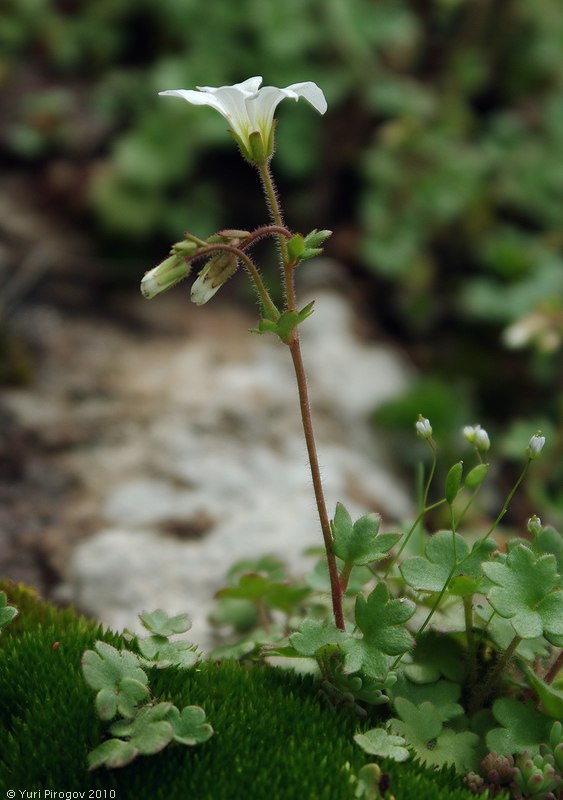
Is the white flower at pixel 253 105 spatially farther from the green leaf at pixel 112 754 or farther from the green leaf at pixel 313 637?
the green leaf at pixel 112 754

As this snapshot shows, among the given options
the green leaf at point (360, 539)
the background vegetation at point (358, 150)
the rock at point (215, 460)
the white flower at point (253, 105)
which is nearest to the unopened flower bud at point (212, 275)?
the white flower at point (253, 105)

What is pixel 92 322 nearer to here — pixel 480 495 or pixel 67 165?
pixel 67 165

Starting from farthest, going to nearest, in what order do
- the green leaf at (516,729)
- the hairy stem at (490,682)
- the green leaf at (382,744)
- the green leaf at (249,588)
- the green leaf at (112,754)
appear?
the green leaf at (249,588), the hairy stem at (490,682), the green leaf at (516,729), the green leaf at (382,744), the green leaf at (112,754)

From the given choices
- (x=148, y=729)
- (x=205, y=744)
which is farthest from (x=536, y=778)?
(x=148, y=729)

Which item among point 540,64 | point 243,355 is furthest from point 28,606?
point 540,64

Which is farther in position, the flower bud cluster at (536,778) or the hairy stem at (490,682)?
the hairy stem at (490,682)

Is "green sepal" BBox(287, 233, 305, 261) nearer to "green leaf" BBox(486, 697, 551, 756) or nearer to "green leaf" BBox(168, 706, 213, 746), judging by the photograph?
"green leaf" BBox(168, 706, 213, 746)

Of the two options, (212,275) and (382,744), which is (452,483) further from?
(212,275)
